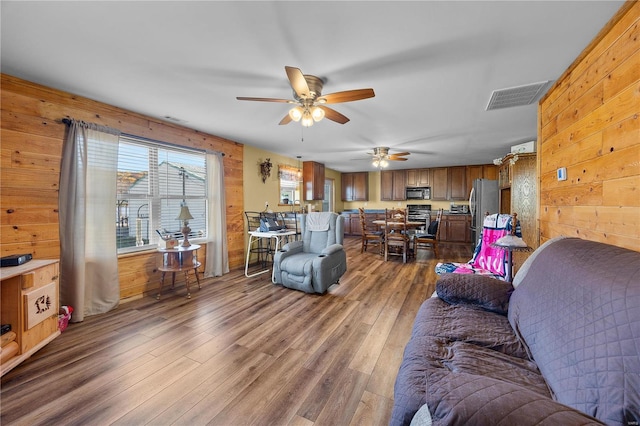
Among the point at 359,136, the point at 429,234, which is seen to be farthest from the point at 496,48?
the point at 429,234

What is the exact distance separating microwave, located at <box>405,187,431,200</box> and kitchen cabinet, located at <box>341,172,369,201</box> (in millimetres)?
1380

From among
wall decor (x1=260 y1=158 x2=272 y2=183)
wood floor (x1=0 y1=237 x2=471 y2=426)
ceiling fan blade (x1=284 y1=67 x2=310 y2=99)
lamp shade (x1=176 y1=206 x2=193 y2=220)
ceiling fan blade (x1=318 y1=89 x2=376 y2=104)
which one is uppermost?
ceiling fan blade (x1=284 y1=67 x2=310 y2=99)

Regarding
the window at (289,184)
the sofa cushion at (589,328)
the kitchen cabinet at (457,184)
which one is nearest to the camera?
the sofa cushion at (589,328)

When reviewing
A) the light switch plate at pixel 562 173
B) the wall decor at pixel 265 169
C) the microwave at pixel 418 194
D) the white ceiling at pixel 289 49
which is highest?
the white ceiling at pixel 289 49

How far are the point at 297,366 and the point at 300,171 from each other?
5.16 metres

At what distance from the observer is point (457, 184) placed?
7547 mm

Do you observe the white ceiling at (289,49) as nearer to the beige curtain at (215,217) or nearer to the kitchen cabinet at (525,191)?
the kitchen cabinet at (525,191)

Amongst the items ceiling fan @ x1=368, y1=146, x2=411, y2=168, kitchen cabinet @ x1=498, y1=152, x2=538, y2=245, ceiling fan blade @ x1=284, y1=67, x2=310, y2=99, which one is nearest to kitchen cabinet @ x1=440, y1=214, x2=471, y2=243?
ceiling fan @ x1=368, y1=146, x2=411, y2=168

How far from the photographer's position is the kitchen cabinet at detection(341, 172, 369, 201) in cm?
884

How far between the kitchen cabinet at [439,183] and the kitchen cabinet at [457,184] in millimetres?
81

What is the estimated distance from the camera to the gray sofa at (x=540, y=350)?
0.74 meters

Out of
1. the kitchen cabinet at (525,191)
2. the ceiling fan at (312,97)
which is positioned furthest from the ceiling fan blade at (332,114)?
the kitchen cabinet at (525,191)

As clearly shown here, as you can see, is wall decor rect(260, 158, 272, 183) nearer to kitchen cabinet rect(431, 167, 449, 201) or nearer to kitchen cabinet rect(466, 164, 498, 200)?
kitchen cabinet rect(431, 167, 449, 201)

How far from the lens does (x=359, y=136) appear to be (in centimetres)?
430
